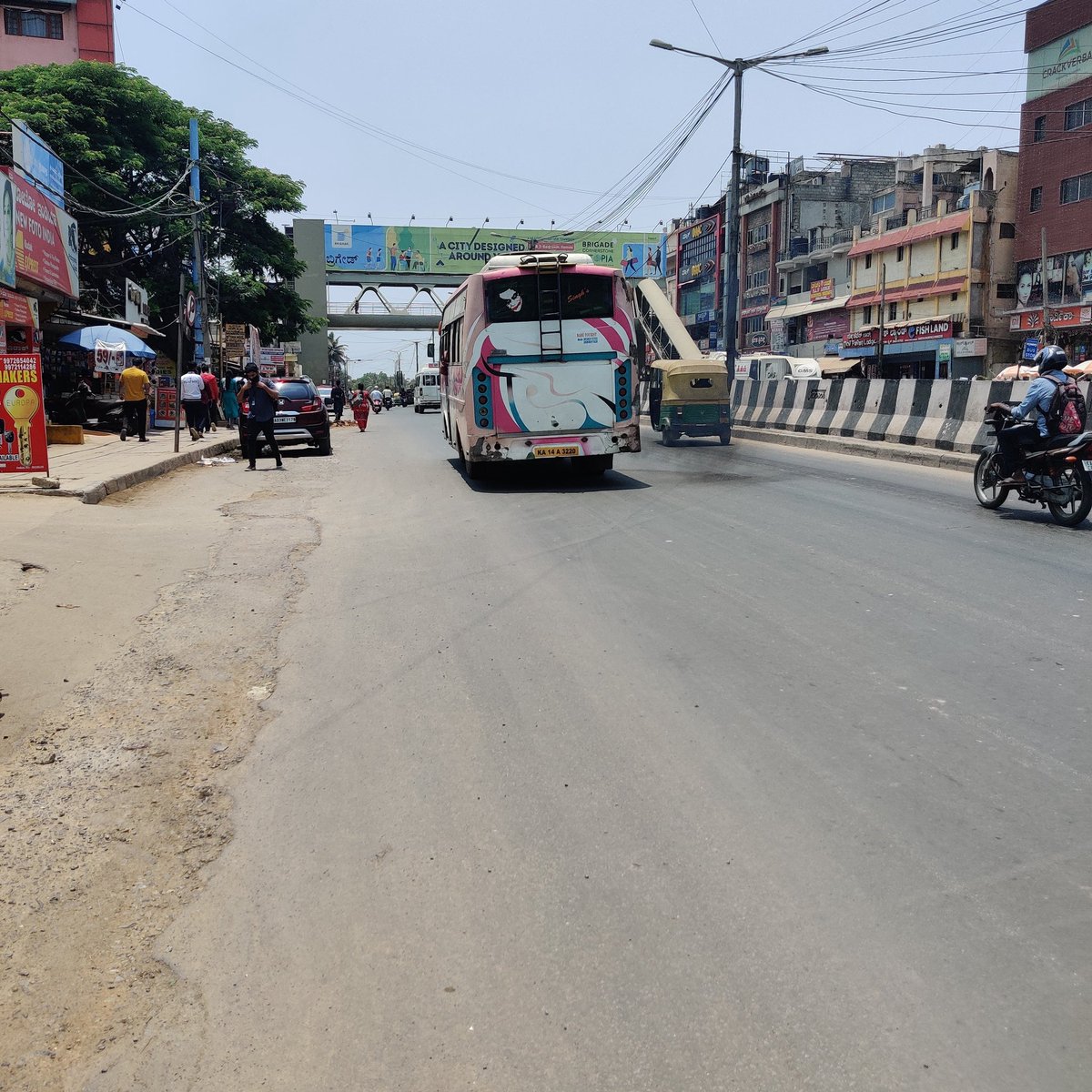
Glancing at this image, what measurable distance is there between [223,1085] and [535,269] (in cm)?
1341

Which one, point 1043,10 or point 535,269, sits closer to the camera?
point 535,269

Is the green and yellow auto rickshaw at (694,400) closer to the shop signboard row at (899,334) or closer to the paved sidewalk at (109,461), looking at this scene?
the paved sidewalk at (109,461)

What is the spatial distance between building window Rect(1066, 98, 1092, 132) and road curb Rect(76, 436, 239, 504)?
36004 mm

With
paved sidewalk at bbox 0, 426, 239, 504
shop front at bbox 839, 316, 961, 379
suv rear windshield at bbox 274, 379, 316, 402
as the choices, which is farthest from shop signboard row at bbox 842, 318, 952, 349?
suv rear windshield at bbox 274, 379, 316, 402

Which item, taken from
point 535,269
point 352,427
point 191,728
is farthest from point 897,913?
point 352,427

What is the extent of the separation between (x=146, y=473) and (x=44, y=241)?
422 inches

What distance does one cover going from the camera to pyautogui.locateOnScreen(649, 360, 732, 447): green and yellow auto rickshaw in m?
24.0

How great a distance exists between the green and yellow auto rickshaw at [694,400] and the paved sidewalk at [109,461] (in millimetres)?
10124

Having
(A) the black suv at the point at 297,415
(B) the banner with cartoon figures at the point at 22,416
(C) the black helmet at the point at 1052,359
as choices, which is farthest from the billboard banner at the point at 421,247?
(C) the black helmet at the point at 1052,359

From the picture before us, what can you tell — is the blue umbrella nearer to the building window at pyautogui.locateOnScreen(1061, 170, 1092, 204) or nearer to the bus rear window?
the bus rear window

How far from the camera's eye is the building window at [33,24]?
50.6 metres

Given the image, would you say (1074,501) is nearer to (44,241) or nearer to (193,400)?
(193,400)

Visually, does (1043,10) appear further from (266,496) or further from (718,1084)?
(718,1084)

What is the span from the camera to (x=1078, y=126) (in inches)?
1661
